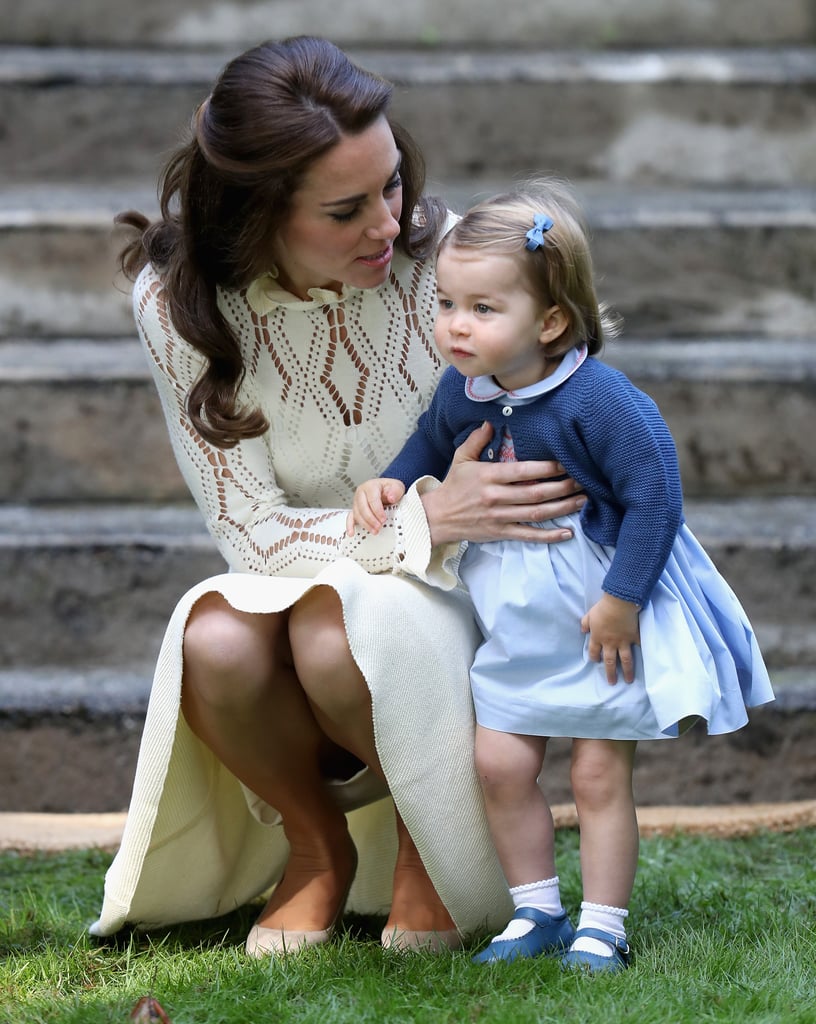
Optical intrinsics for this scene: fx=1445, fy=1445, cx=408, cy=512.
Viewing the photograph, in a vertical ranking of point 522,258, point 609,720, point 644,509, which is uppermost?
point 522,258

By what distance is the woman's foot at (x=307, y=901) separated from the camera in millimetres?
2387

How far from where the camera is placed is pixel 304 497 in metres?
2.67

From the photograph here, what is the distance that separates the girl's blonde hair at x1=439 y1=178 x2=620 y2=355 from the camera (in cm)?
216

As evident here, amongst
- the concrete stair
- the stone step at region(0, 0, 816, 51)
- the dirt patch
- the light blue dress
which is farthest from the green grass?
the stone step at region(0, 0, 816, 51)

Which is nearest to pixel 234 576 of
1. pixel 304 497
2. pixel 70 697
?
pixel 304 497

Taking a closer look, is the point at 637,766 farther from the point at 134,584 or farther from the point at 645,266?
the point at 645,266

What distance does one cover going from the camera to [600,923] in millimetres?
2166

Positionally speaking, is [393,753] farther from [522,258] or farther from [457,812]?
[522,258]

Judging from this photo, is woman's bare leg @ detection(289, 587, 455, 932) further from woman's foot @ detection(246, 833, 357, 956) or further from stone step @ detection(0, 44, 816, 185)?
stone step @ detection(0, 44, 816, 185)

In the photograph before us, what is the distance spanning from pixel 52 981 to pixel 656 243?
8.60 ft

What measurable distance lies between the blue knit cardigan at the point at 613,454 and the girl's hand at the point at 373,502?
18cm

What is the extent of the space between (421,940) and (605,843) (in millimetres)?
375

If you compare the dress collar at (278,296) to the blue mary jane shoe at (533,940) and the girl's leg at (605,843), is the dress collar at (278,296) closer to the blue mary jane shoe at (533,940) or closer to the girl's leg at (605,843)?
the girl's leg at (605,843)

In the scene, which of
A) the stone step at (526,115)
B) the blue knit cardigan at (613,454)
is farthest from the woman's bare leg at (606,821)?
the stone step at (526,115)
